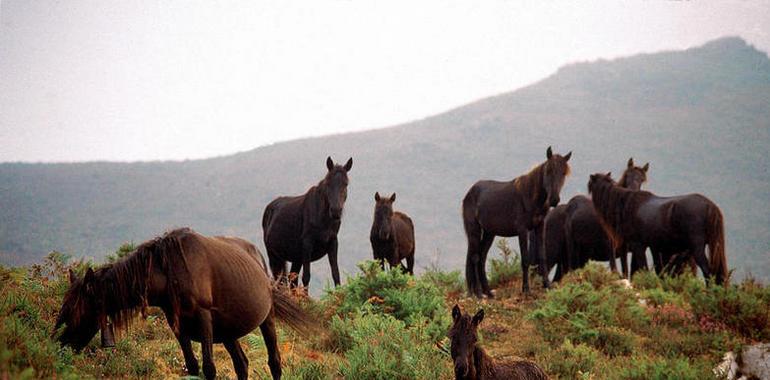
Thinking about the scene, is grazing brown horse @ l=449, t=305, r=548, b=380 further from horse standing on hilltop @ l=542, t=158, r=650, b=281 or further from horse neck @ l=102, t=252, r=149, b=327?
horse standing on hilltop @ l=542, t=158, r=650, b=281

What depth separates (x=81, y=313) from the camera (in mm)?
5453

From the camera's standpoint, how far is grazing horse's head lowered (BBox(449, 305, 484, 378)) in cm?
533

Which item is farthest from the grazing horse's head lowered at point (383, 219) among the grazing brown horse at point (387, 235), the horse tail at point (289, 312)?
the horse tail at point (289, 312)

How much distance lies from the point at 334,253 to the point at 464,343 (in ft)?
25.5

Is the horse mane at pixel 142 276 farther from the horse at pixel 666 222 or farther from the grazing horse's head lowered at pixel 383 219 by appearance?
the horse at pixel 666 222

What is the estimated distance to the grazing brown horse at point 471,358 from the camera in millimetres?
5379

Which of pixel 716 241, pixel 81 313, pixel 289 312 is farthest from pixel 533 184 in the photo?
pixel 81 313

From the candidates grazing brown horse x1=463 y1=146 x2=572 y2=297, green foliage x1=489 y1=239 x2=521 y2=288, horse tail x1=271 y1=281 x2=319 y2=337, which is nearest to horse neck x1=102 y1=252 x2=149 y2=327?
horse tail x1=271 y1=281 x2=319 y2=337

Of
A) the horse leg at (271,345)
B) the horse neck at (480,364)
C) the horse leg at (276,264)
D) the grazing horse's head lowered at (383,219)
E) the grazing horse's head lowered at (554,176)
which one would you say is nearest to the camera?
the horse neck at (480,364)

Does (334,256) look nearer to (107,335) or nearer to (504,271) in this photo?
(504,271)

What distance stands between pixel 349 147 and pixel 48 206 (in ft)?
186

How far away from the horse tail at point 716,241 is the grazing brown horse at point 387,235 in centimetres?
669

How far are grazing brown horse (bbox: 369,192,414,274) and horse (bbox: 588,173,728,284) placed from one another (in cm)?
498

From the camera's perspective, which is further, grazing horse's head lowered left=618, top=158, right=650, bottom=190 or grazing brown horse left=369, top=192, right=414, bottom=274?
grazing horse's head lowered left=618, top=158, right=650, bottom=190
